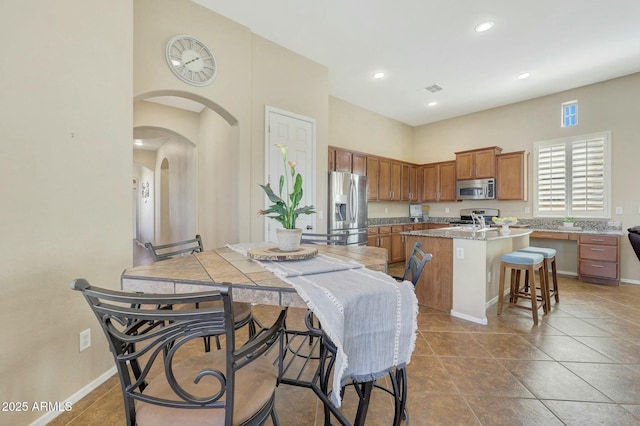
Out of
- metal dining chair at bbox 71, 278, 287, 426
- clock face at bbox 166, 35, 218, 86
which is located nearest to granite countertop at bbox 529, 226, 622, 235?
metal dining chair at bbox 71, 278, 287, 426

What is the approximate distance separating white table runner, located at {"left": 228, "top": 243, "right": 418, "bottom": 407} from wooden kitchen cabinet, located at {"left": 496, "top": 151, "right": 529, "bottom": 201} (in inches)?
213

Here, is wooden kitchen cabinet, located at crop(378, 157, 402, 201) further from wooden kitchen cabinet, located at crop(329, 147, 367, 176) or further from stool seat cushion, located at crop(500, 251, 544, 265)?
stool seat cushion, located at crop(500, 251, 544, 265)

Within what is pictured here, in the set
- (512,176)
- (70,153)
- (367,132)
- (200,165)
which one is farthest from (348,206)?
(70,153)

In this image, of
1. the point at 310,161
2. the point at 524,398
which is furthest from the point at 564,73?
the point at 524,398

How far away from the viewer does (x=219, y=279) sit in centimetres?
108

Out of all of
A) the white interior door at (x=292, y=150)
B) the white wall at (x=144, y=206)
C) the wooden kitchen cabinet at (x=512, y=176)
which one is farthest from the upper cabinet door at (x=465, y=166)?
the white wall at (x=144, y=206)

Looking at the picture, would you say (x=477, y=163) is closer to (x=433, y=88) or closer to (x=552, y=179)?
(x=552, y=179)

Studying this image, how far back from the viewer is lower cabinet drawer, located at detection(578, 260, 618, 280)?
13.6 feet

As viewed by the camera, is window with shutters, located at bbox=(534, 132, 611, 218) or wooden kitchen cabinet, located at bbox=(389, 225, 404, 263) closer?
window with shutters, located at bbox=(534, 132, 611, 218)

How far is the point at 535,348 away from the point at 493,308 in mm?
943

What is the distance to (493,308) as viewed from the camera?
3.27 metres

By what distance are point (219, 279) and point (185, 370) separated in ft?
1.24

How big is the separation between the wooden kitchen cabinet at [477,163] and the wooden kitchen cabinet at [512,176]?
0.13 m

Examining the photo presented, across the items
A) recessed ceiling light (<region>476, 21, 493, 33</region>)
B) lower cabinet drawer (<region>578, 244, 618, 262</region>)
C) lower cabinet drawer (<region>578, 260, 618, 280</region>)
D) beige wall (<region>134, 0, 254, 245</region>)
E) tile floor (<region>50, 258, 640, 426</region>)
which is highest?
recessed ceiling light (<region>476, 21, 493, 33</region>)
